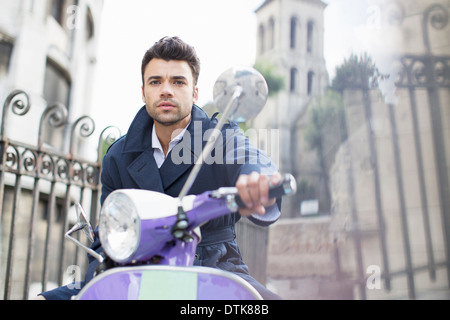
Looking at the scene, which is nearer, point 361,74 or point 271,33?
point 361,74

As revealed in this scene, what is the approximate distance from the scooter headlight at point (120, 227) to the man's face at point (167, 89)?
1.50 feet

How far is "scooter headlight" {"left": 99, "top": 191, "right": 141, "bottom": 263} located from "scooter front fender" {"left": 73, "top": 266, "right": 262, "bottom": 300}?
0.05 metres

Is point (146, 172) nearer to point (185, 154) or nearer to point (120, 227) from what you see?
point (185, 154)

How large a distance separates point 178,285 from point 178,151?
23.5 inches

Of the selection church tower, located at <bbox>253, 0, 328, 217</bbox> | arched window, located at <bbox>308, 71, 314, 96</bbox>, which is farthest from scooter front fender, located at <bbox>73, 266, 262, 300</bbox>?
arched window, located at <bbox>308, 71, 314, 96</bbox>

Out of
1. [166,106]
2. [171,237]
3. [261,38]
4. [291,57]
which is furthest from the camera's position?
[261,38]

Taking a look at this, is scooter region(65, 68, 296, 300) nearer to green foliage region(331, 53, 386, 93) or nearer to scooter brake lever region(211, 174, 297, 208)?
scooter brake lever region(211, 174, 297, 208)

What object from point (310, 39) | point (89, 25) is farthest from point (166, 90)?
point (310, 39)

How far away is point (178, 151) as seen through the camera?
150cm

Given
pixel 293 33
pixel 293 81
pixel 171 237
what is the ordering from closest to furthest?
pixel 171 237
pixel 293 81
pixel 293 33

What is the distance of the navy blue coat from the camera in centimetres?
140
